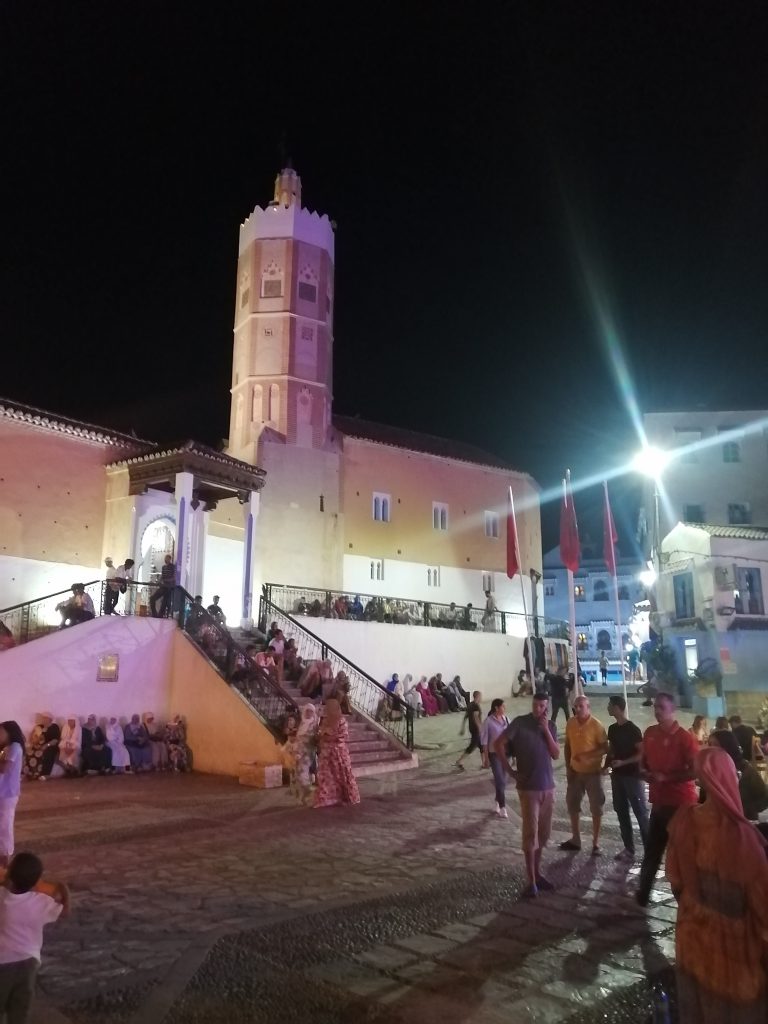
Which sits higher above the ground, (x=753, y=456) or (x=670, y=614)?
(x=753, y=456)

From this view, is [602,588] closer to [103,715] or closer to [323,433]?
[323,433]

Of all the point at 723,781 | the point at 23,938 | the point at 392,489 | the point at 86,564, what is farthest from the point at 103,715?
the point at 392,489

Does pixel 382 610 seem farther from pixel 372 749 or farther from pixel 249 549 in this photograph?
pixel 372 749

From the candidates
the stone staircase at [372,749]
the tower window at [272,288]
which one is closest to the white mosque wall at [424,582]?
the tower window at [272,288]

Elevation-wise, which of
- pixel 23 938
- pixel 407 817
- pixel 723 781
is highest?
pixel 723 781

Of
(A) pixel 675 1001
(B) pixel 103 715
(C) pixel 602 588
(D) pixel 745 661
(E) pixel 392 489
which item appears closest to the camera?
(A) pixel 675 1001

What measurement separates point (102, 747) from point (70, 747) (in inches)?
23.6

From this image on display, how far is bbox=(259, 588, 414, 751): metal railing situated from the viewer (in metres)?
19.2

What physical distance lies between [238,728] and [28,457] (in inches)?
416

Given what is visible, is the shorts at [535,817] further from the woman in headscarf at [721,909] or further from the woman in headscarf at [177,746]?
the woman in headscarf at [177,746]

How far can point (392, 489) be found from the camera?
109ft

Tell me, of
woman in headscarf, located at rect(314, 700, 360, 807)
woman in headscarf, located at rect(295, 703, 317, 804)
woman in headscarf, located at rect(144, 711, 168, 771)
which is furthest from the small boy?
woman in headscarf, located at rect(144, 711, 168, 771)

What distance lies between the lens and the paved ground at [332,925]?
15.1 ft

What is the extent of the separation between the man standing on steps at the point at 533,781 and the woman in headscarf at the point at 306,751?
552 centimetres
